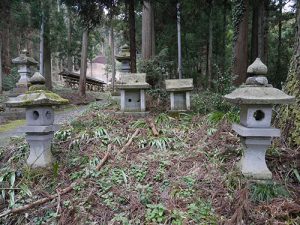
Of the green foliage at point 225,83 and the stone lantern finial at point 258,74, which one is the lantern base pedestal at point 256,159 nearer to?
the stone lantern finial at point 258,74

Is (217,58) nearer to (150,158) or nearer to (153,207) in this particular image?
(150,158)

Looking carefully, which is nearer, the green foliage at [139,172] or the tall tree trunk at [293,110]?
the green foliage at [139,172]

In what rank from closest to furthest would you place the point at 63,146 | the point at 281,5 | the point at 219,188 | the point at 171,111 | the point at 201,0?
1. the point at 219,188
2. the point at 63,146
3. the point at 171,111
4. the point at 201,0
5. the point at 281,5

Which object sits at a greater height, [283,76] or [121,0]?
[121,0]

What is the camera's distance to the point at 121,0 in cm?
770

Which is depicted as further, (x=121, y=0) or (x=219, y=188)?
(x=121, y=0)

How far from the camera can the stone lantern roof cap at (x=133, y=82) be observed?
599 cm

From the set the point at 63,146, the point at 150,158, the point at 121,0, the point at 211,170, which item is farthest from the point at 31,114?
the point at 121,0

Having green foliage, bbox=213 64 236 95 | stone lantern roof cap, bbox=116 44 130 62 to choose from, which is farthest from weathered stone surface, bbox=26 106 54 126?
stone lantern roof cap, bbox=116 44 130 62

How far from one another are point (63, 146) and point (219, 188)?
2.59m

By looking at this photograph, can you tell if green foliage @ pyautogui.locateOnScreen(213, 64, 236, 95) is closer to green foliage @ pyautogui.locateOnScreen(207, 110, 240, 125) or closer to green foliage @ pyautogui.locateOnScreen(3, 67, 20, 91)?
green foliage @ pyautogui.locateOnScreen(207, 110, 240, 125)

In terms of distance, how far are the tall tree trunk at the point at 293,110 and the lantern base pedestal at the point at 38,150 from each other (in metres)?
3.40

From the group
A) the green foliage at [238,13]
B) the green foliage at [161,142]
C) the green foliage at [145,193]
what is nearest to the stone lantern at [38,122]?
the green foliage at [145,193]

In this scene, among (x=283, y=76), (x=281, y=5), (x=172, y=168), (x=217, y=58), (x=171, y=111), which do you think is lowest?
(x=172, y=168)
